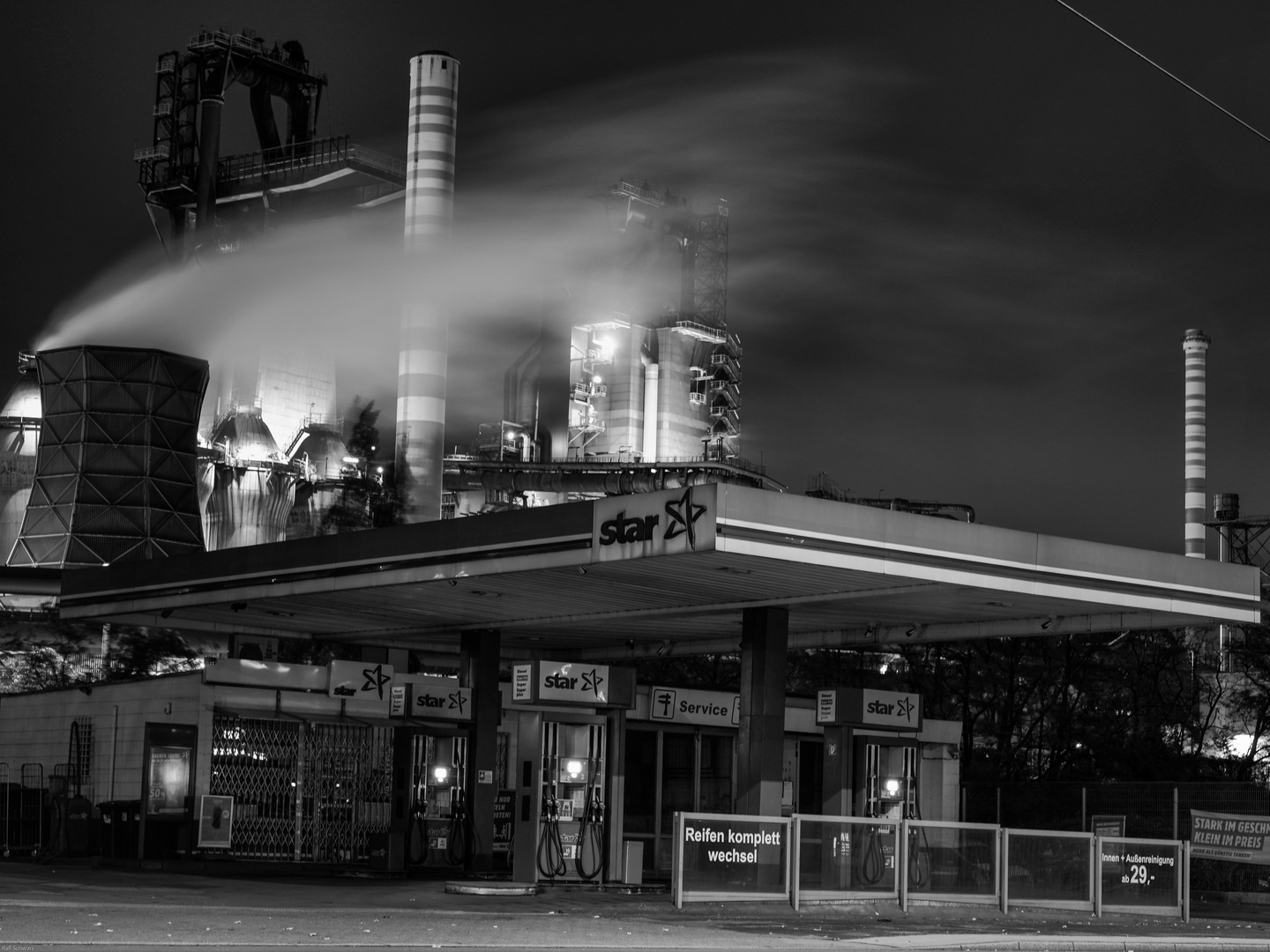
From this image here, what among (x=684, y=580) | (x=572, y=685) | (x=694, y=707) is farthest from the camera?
(x=694, y=707)

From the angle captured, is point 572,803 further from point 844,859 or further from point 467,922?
point 467,922

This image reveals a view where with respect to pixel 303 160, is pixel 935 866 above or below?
below

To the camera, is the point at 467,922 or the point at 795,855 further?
the point at 795,855

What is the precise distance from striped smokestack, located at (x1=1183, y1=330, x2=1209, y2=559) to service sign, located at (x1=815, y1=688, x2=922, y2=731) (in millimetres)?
75446

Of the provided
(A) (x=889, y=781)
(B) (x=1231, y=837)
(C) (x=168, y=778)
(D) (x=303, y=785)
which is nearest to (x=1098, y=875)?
(B) (x=1231, y=837)

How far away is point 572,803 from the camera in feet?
90.5

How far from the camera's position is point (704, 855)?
2003 centimetres

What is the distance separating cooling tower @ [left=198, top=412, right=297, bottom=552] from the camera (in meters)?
105

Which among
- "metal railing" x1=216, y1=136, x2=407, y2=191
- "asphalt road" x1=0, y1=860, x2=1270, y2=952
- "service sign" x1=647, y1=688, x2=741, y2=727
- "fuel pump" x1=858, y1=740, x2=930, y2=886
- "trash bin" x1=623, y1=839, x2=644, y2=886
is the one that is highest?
"metal railing" x1=216, y1=136, x2=407, y2=191

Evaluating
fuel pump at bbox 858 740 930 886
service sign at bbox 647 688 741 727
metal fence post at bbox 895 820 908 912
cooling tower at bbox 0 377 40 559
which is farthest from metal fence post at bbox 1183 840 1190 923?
cooling tower at bbox 0 377 40 559

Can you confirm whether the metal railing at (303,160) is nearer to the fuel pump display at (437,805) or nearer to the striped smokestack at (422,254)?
the striped smokestack at (422,254)

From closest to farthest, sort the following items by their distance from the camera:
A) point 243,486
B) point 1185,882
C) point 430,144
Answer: point 1185,882 → point 430,144 → point 243,486

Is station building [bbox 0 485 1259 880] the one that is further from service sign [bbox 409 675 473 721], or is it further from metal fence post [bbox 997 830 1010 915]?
metal fence post [bbox 997 830 1010 915]

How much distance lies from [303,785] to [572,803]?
517 centimetres
